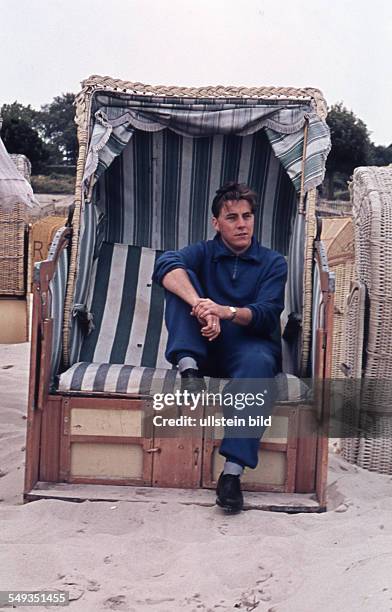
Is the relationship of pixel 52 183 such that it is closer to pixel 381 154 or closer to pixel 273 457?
pixel 381 154

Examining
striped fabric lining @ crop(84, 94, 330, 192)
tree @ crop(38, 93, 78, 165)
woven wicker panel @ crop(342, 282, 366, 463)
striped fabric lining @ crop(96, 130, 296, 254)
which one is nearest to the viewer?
woven wicker panel @ crop(342, 282, 366, 463)

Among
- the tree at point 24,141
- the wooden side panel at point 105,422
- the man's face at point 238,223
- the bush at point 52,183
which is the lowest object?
the wooden side panel at point 105,422

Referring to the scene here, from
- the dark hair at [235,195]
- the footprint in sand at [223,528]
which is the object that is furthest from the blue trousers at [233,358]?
the dark hair at [235,195]

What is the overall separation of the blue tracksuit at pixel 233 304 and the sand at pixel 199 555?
43 centimetres

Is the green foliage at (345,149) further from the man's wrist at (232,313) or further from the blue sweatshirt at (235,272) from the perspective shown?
the man's wrist at (232,313)

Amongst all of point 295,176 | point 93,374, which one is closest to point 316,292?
point 295,176

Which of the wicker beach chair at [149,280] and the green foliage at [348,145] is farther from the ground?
the green foliage at [348,145]

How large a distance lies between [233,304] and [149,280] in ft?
3.86

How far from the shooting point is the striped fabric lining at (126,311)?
4840 mm

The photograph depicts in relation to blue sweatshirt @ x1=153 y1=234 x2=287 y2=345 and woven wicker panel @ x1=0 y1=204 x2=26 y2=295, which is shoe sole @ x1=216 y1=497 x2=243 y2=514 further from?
woven wicker panel @ x1=0 y1=204 x2=26 y2=295

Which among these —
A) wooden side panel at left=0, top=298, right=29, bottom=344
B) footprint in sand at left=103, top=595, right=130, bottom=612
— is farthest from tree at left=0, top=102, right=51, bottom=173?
footprint in sand at left=103, top=595, right=130, bottom=612

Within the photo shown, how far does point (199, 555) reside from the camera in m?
3.25

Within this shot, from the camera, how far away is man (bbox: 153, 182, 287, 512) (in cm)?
381

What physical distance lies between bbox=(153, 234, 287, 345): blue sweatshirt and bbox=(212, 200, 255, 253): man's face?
2.9 inches
